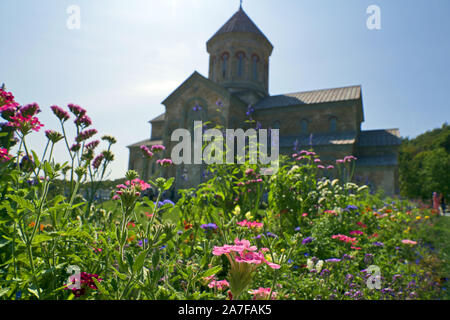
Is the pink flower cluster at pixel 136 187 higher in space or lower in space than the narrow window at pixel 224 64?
lower

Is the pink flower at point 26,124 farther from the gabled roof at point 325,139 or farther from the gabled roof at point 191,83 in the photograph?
the gabled roof at point 191,83

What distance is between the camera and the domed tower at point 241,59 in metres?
22.3

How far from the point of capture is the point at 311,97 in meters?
20.9

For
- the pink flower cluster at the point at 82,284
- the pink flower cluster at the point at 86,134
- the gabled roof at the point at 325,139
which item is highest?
the gabled roof at the point at 325,139

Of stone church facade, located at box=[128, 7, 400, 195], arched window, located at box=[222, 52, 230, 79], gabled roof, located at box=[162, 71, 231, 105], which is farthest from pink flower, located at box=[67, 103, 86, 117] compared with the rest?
arched window, located at box=[222, 52, 230, 79]

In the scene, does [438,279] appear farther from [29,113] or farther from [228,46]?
[228,46]

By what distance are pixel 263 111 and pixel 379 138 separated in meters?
9.14

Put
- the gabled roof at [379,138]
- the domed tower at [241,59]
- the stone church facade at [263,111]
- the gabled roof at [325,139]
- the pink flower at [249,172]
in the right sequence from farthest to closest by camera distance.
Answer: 1. the domed tower at [241,59]
2. the gabled roof at [379,138]
3. the stone church facade at [263,111]
4. the gabled roof at [325,139]
5. the pink flower at [249,172]

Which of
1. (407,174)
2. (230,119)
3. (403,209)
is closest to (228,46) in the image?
(230,119)

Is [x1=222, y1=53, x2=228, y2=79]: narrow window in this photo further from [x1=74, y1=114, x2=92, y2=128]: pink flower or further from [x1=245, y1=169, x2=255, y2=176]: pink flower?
[x1=74, y1=114, x2=92, y2=128]: pink flower

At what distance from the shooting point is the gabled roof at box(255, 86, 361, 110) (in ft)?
64.0

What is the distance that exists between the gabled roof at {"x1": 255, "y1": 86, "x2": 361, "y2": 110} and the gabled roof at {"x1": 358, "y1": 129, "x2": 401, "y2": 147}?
3224 mm

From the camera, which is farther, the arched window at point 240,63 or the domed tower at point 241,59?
the arched window at point 240,63

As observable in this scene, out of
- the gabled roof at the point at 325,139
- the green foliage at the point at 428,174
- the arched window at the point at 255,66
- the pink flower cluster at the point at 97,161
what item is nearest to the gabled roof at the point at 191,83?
the arched window at the point at 255,66
